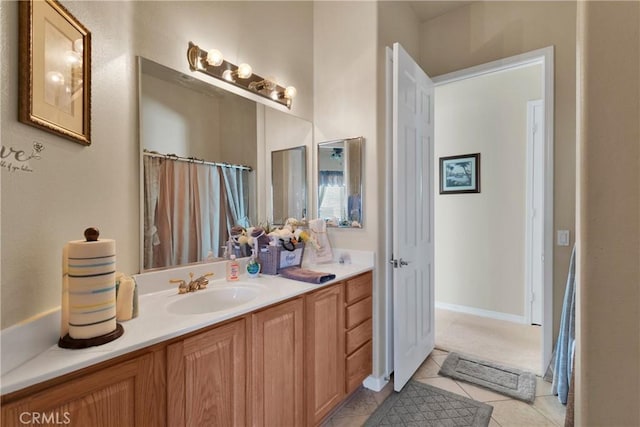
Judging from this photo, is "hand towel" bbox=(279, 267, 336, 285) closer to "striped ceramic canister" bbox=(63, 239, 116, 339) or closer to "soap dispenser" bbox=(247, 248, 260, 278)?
"soap dispenser" bbox=(247, 248, 260, 278)

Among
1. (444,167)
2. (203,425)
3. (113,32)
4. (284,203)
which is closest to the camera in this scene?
(203,425)

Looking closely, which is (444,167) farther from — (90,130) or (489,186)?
(90,130)

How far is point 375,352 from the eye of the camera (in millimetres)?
2102

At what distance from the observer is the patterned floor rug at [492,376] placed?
6.70ft

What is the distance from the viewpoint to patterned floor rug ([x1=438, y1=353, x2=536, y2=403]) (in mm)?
2043

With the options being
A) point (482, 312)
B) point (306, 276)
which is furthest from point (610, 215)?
point (482, 312)

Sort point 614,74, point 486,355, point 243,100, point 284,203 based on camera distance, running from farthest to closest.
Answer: point 486,355 < point 284,203 < point 243,100 < point 614,74

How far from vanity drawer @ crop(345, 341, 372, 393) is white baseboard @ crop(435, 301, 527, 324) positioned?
204 cm

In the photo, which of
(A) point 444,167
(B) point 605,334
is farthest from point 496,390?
(A) point 444,167

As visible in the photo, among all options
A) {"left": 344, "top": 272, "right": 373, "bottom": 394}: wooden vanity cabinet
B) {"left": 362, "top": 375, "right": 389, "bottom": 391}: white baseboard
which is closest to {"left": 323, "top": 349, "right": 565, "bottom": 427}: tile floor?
{"left": 362, "top": 375, "right": 389, "bottom": 391}: white baseboard

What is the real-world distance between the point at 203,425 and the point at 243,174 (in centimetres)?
133

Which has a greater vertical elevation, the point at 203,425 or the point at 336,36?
the point at 336,36

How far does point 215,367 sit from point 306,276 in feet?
2.26

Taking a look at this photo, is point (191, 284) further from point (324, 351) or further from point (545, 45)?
point (545, 45)
